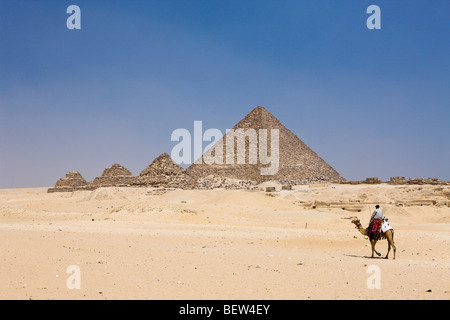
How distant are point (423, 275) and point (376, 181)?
162ft

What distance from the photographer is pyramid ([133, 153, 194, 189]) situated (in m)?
56.0

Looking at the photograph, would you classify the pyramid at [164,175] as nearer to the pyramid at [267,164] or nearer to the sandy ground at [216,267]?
the pyramid at [267,164]

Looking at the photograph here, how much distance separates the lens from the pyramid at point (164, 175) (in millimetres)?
55969

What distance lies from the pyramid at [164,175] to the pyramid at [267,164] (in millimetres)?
16867

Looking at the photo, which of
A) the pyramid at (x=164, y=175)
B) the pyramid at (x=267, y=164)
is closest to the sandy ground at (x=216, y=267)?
the pyramid at (x=164, y=175)

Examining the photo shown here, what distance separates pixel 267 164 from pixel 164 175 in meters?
27.6

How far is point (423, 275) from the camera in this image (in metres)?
7.16

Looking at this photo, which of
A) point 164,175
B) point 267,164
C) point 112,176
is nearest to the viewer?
point 164,175

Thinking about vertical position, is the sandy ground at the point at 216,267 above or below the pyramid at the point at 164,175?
below

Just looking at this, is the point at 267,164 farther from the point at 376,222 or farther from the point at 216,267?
the point at 216,267

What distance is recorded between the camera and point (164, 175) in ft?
188

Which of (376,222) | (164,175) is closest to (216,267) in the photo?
(376,222)
